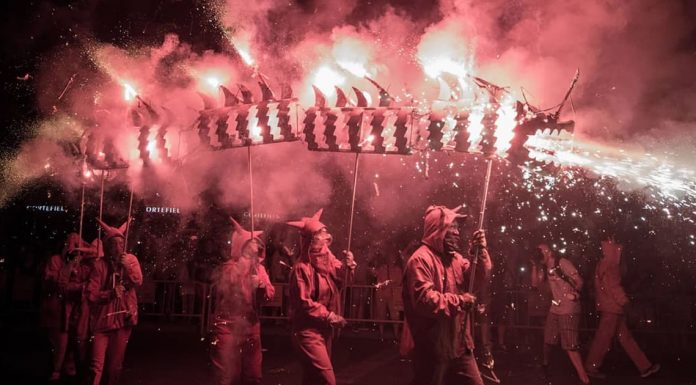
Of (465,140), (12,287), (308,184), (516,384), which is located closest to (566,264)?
(516,384)

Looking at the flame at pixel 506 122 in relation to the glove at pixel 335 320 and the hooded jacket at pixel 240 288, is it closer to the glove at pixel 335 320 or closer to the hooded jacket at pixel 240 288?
the glove at pixel 335 320

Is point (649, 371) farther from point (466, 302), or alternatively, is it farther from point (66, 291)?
point (66, 291)

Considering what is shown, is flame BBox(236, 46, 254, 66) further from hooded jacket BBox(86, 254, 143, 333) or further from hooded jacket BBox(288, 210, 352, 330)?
hooded jacket BBox(86, 254, 143, 333)

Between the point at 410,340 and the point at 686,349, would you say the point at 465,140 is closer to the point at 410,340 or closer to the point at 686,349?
the point at 410,340

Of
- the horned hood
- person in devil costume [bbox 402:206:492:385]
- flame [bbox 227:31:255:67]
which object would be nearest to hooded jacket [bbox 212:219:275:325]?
person in devil costume [bbox 402:206:492:385]

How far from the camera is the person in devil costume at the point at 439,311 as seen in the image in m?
4.77

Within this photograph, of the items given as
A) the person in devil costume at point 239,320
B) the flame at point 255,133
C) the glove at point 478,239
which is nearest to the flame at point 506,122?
the glove at point 478,239

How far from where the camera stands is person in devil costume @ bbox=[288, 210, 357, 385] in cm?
550

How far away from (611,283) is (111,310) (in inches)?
274

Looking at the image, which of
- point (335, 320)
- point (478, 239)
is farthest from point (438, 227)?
point (335, 320)

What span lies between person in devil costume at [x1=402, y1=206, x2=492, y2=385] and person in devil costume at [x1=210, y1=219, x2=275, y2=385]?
6.56 ft

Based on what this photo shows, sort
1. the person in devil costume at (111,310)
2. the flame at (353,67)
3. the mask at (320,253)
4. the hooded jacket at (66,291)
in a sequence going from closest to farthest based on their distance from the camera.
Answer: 1. the mask at (320,253)
2. the flame at (353,67)
3. the person in devil costume at (111,310)
4. the hooded jacket at (66,291)

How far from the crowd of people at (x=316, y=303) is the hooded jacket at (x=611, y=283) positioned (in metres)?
0.02

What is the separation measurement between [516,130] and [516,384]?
14.5 ft
